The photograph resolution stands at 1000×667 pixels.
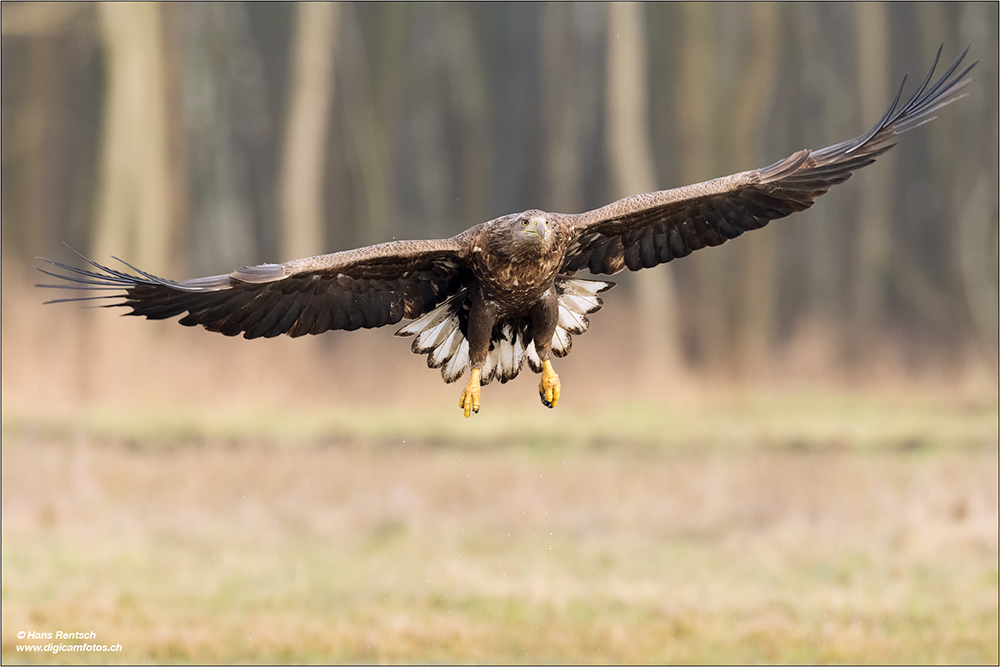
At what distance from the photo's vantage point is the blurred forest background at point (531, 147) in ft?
51.2

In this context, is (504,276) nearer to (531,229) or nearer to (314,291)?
(531,229)

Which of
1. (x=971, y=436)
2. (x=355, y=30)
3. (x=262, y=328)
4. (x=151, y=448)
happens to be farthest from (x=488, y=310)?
(x=355, y=30)

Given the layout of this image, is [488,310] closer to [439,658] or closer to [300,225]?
[439,658]

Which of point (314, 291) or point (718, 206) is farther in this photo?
point (718, 206)

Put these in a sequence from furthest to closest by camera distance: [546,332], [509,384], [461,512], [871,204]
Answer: [871,204]
[509,384]
[461,512]
[546,332]

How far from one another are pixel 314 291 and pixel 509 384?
28.6ft

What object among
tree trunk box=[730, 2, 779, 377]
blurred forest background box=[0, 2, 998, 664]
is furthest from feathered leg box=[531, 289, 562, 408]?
tree trunk box=[730, 2, 779, 377]

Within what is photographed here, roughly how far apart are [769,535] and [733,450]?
7.28ft

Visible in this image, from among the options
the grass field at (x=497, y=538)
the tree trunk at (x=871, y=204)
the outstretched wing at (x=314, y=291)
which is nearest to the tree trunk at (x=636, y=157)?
the grass field at (x=497, y=538)

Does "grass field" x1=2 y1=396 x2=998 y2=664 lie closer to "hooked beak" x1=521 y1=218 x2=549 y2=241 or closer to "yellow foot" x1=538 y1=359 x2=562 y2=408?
"yellow foot" x1=538 y1=359 x2=562 y2=408

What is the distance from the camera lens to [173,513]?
1109cm

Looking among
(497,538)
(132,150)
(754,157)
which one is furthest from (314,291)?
(754,157)

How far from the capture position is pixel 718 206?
6418 mm

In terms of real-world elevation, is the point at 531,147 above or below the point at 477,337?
above
